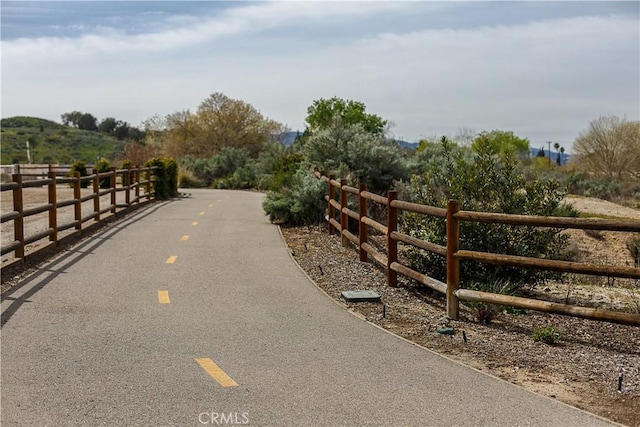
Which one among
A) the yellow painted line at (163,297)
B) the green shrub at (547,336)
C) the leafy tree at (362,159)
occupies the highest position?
the leafy tree at (362,159)

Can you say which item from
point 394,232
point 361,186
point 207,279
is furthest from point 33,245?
point 394,232

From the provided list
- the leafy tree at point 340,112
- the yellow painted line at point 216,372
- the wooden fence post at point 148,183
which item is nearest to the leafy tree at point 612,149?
the leafy tree at point 340,112

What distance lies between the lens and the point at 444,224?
38.1 feet

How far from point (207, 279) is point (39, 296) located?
2653 mm

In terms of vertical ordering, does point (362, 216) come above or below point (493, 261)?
above

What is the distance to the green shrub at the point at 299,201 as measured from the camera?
19828 millimetres

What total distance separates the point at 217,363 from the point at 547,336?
143 inches

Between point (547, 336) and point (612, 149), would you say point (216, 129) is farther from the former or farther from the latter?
point (547, 336)

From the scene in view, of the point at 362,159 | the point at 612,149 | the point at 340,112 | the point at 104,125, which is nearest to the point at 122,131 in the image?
the point at 104,125

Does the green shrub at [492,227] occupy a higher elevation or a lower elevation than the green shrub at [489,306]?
higher

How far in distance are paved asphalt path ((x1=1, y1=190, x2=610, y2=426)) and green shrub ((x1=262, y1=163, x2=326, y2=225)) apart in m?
7.27

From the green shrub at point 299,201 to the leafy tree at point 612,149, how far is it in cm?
2487

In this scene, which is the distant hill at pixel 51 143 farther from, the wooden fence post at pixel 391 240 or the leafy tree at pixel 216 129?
the wooden fence post at pixel 391 240

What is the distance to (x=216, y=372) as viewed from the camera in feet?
22.8
